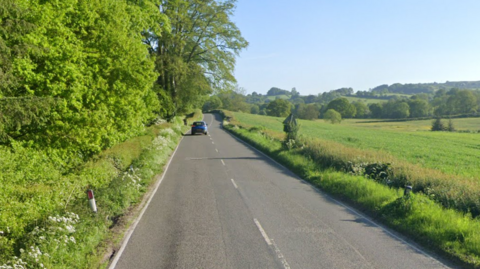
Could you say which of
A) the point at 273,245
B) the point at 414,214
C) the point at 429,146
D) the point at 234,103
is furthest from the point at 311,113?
the point at 273,245

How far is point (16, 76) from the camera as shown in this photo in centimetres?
1144

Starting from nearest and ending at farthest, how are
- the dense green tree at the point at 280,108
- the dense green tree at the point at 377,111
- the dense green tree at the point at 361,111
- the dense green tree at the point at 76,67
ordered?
the dense green tree at the point at 76,67, the dense green tree at the point at 377,111, the dense green tree at the point at 361,111, the dense green tree at the point at 280,108

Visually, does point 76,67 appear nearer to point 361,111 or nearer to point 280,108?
point 280,108

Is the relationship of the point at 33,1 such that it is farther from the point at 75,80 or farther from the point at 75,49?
the point at 75,80

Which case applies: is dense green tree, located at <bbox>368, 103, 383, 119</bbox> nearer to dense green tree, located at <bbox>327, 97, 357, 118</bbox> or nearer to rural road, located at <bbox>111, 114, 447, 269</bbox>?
dense green tree, located at <bbox>327, 97, 357, 118</bbox>

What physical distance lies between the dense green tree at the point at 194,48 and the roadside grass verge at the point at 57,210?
737 inches

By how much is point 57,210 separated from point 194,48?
2831 cm

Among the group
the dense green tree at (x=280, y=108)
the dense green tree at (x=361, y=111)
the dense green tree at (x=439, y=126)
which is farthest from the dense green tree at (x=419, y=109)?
the dense green tree at (x=439, y=126)

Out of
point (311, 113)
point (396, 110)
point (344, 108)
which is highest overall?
point (344, 108)

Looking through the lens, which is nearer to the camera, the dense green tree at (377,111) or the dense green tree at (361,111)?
the dense green tree at (377,111)

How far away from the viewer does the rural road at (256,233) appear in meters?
6.75

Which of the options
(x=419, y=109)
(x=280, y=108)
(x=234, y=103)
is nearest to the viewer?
(x=419, y=109)

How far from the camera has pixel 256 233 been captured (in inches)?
324

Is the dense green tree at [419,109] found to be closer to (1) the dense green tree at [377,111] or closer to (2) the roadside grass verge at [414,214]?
(1) the dense green tree at [377,111]
